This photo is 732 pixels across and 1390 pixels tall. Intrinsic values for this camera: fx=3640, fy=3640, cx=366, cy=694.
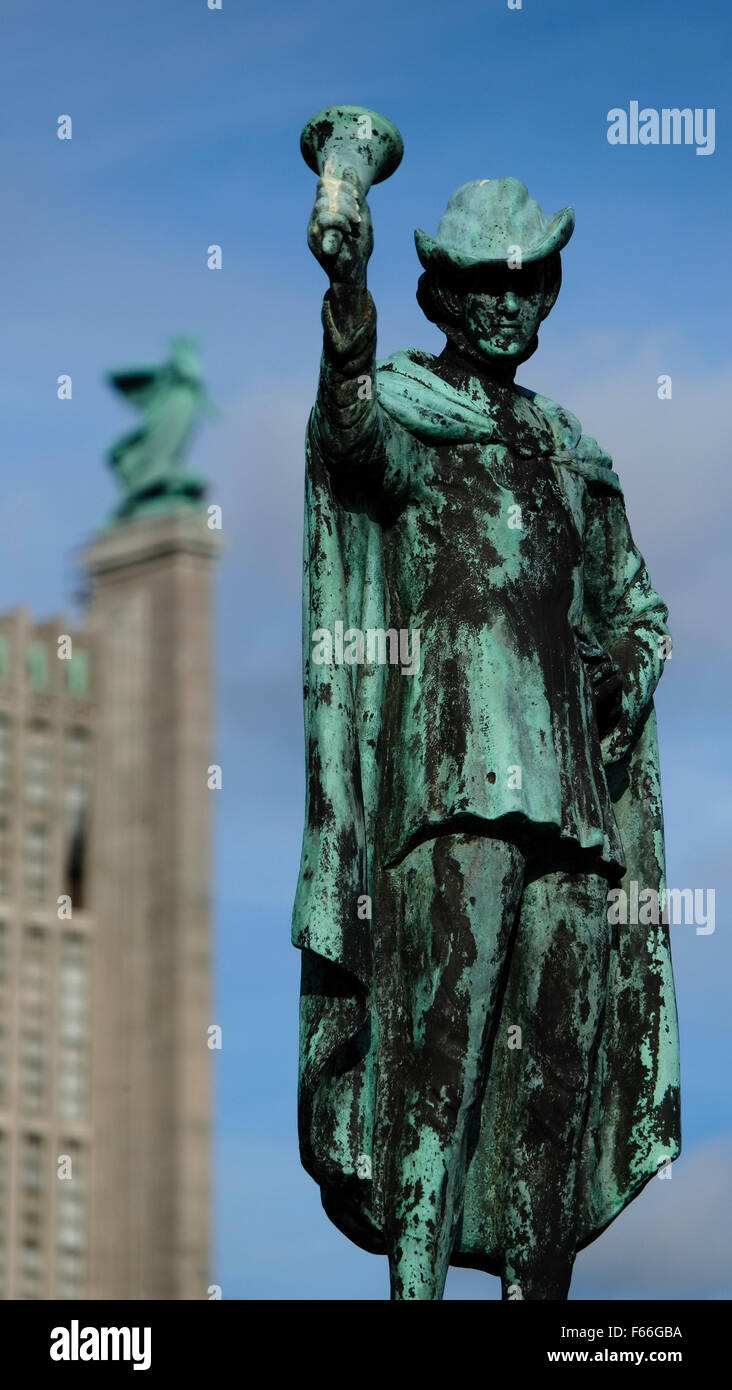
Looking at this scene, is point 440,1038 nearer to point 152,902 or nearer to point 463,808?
point 463,808

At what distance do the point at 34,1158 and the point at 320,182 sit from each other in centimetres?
9608

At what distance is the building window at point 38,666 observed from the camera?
347ft

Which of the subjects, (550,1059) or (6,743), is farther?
(6,743)

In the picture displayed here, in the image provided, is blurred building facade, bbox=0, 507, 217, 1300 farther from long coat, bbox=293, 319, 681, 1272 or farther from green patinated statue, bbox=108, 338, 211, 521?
long coat, bbox=293, 319, 681, 1272

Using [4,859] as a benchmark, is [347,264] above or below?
below

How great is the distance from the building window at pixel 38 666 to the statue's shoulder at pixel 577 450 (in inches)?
3748

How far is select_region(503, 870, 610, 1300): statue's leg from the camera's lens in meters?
10.2

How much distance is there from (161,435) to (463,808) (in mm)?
93268

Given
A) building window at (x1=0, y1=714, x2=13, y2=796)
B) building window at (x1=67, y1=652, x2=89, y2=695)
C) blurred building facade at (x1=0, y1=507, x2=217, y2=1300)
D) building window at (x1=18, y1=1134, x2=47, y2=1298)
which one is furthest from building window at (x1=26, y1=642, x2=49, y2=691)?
building window at (x1=18, y1=1134, x2=47, y2=1298)

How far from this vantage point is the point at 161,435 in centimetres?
10275

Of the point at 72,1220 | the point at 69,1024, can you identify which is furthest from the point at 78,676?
the point at 72,1220

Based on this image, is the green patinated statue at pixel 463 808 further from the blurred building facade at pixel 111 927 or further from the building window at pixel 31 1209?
the building window at pixel 31 1209

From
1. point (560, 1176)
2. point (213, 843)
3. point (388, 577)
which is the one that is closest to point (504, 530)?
point (388, 577)
